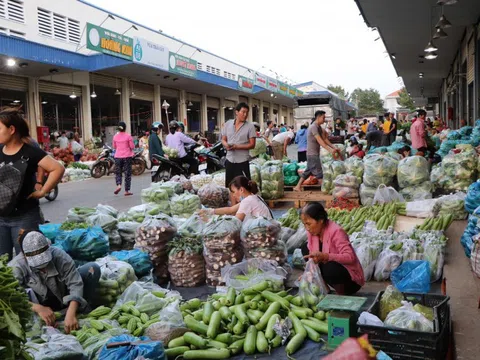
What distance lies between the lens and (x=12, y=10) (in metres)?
20.3

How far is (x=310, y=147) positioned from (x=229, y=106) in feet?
114

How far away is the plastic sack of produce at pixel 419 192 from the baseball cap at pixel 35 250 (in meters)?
6.07

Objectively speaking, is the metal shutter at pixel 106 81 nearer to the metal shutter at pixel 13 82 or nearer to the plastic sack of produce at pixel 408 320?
the metal shutter at pixel 13 82

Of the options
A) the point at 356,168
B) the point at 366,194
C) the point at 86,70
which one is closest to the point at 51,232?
the point at 366,194

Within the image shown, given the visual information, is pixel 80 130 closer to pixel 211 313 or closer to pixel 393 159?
pixel 393 159

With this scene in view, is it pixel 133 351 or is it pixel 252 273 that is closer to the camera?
pixel 133 351

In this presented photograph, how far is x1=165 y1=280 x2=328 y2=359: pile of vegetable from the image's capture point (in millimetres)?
3781

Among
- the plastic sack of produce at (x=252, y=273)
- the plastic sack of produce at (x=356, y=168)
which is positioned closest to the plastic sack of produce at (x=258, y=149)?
the plastic sack of produce at (x=356, y=168)

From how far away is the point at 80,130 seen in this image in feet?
78.2

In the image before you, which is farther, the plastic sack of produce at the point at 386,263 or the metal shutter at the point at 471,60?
the metal shutter at the point at 471,60

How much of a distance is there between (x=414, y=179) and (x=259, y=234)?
4.08 metres

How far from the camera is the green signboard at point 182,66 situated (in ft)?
83.2

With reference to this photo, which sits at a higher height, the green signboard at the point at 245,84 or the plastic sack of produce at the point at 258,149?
the green signboard at the point at 245,84

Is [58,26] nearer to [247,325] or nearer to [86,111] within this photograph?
[86,111]
